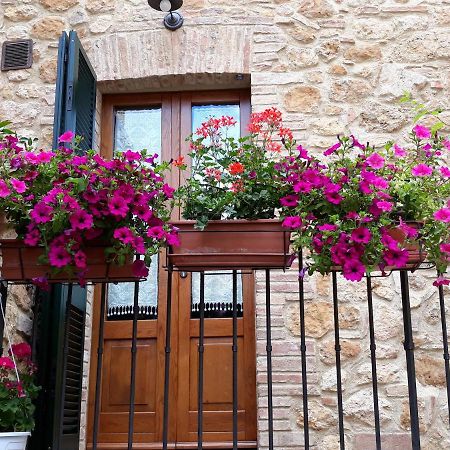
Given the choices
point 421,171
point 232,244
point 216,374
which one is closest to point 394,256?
point 421,171

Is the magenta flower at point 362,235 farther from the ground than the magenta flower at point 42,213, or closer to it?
closer to it

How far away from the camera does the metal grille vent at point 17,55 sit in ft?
15.0

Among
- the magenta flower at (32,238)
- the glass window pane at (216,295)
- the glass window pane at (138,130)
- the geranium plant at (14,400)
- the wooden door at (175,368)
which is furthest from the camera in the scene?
the glass window pane at (138,130)

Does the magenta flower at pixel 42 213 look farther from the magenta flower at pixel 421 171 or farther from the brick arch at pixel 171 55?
the brick arch at pixel 171 55

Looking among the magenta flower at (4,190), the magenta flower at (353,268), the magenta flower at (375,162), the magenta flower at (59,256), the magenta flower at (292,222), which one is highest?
the magenta flower at (375,162)

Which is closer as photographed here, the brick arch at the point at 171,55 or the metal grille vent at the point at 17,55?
the brick arch at the point at 171,55

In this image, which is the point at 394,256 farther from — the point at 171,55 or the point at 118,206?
the point at 171,55

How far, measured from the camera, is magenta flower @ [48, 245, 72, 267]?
7.85 feet

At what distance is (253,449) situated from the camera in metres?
3.88

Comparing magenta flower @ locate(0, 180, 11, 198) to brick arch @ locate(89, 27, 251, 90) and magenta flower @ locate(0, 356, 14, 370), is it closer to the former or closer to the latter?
magenta flower @ locate(0, 356, 14, 370)

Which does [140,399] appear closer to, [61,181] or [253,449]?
[253,449]

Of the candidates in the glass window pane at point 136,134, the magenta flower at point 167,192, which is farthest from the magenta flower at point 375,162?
the glass window pane at point 136,134

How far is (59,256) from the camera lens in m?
2.41

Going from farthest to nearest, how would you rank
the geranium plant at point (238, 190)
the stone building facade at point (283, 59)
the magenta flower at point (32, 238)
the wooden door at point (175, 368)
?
the stone building facade at point (283, 59), the wooden door at point (175, 368), the geranium plant at point (238, 190), the magenta flower at point (32, 238)
